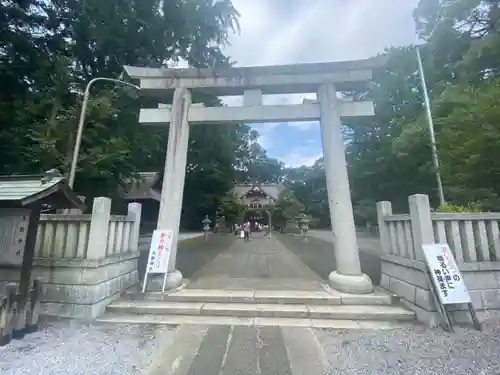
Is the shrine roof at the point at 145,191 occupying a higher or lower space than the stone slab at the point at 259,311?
higher

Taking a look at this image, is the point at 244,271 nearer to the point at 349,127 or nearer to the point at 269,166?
the point at 349,127

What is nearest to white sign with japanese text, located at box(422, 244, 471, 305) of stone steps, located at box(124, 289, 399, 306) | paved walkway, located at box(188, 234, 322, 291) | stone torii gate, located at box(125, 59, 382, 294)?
stone steps, located at box(124, 289, 399, 306)

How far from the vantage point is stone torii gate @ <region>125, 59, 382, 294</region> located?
5688 mm

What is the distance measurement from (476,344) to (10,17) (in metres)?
15.8

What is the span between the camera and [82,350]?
340 cm

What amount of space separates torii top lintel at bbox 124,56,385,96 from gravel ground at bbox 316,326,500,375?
15.8 feet

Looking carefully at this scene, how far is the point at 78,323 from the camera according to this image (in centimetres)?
424

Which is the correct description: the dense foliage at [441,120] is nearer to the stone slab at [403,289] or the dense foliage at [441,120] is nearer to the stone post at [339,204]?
the stone post at [339,204]

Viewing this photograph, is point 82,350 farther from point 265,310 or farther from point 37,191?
point 265,310

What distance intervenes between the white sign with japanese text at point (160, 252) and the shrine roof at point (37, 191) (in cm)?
155

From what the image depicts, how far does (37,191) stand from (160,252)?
230 cm

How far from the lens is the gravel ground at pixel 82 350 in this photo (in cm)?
297

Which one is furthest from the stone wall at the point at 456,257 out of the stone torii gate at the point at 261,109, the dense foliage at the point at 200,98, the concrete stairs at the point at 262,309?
the dense foliage at the point at 200,98

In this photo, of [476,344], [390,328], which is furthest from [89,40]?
[476,344]
